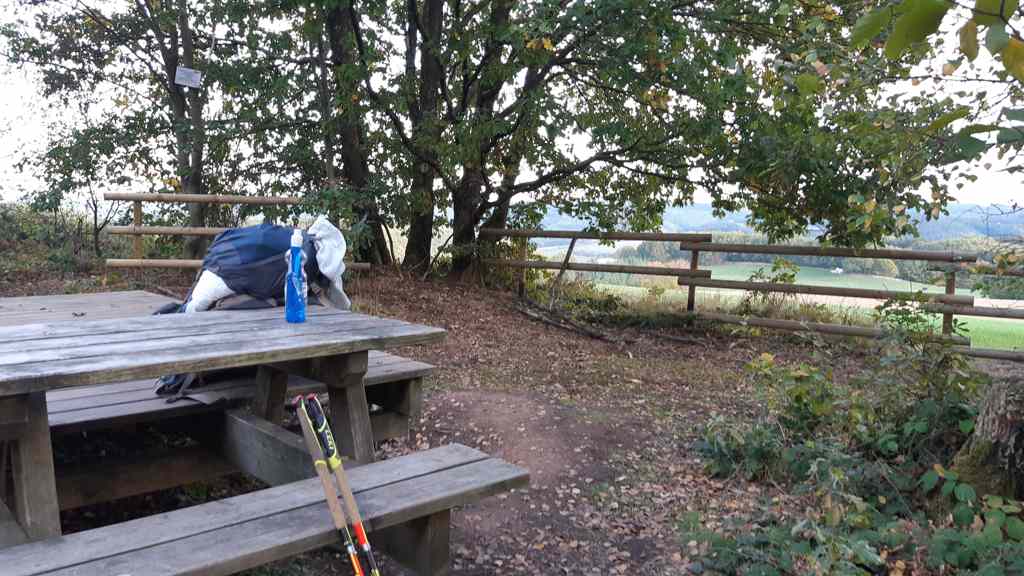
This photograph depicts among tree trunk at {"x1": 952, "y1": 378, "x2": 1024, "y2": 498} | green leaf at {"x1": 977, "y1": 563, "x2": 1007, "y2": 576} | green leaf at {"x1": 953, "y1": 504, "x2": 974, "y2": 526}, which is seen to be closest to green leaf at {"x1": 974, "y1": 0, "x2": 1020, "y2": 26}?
green leaf at {"x1": 977, "y1": 563, "x2": 1007, "y2": 576}

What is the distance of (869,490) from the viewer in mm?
3416

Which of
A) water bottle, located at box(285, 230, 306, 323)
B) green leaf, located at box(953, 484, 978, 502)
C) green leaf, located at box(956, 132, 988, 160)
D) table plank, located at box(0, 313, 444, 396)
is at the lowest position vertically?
green leaf, located at box(953, 484, 978, 502)

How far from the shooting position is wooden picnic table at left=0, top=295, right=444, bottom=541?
7.25 feet

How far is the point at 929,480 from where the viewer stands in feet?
10.6

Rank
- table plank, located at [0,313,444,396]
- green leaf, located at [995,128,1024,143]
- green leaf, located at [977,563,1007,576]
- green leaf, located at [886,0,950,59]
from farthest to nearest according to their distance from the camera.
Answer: green leaf, located at [977,563,1007,576] < table plank, located at [0,313,444,396] < green leaf, located at [995,128,1024,143] < green leaf, located at [886,0,950,59]

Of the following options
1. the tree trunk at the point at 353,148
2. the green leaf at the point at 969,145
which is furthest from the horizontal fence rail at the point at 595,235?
the green leaf at the point at 969,145

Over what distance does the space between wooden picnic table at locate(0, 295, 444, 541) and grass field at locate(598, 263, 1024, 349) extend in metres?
5.69

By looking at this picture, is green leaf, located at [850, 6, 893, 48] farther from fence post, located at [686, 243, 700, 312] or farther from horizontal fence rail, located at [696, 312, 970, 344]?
fence post, located at [686, 243, 700, 312]

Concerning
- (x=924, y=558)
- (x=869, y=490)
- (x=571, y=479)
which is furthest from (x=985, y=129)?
(x=571, y=479)

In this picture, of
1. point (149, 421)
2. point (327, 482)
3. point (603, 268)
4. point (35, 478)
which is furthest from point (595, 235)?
point (35, 478)

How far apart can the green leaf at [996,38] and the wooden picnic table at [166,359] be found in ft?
7.20

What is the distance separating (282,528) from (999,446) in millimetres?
2792

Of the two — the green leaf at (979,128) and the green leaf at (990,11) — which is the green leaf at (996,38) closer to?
the green leaf at (990,11)

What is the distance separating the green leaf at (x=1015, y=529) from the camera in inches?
107
